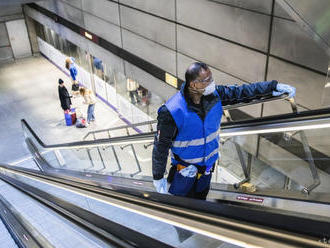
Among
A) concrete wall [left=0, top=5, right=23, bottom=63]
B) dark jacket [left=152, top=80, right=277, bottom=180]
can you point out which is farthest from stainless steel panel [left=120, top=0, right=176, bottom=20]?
Result: concrete wall [left=0, top=5, right=23, bottom=63]

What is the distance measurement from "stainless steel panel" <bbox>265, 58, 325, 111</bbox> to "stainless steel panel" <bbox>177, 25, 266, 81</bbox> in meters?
0.30

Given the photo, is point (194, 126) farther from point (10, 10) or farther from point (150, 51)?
point (10, 10)

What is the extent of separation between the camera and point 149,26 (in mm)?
8898

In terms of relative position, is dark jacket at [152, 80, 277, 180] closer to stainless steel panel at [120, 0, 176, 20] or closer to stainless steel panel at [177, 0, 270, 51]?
stainless steel panel at [177, 0, 270, 51]

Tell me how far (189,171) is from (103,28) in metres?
9.34

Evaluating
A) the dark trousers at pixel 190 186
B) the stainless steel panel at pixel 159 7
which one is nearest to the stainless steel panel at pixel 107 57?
the stainless steel panel at pixel 159 7

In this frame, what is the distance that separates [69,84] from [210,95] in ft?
44.2

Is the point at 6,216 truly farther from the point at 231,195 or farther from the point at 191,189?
the point at 231,195

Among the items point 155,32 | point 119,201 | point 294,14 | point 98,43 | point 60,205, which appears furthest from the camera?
point 98,43

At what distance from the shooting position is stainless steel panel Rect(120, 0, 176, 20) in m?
7.90

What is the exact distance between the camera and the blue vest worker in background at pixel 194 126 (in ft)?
8.84

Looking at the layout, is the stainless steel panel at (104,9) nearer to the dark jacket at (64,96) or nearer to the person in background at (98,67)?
the person in background at (98,67)

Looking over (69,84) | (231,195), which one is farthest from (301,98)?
(69,84)

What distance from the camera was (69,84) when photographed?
608 inches
